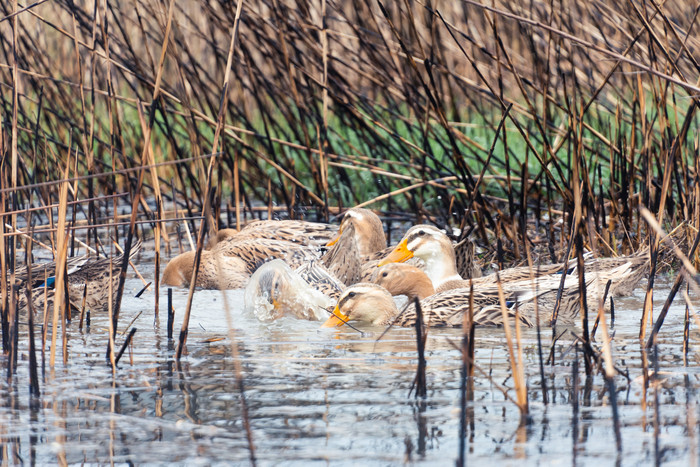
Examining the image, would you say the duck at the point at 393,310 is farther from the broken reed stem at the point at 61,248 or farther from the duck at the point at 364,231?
the broken reed stem at the point at 61,248

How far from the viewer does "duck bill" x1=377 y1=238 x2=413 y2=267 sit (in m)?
6.26

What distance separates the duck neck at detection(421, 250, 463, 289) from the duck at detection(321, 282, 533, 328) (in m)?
0.80

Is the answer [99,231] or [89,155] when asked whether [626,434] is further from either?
[99,231]

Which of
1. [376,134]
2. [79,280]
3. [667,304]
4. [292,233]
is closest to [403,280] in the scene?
[292,233]

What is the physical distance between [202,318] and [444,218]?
10.7 feet

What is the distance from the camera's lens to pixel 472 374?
3.40 metres

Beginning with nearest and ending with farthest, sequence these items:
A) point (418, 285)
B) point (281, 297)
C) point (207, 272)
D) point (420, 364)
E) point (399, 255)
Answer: point (420, 364) < point (281, 297) < point (418, 285) < point (399, 255) < point (207, 272)

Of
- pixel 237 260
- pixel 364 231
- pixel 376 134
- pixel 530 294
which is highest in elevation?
pixel 376 134

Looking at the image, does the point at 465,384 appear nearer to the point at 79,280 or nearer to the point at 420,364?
the point at 420,364

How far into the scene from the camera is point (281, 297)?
527cm

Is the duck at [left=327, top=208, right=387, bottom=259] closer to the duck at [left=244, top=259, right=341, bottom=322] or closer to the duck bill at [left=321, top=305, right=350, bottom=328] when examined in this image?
the duck at [left=244, top=259, right=341, bottom=322]

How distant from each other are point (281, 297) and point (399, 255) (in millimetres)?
1267

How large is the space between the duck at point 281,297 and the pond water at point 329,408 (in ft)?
2.87

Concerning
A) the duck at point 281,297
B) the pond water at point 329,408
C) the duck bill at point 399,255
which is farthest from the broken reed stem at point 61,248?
the duck bill at point 399,255
